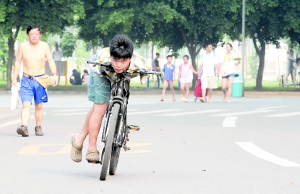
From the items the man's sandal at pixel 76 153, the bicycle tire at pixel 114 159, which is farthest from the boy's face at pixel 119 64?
the man's sandal at pixel 76 153

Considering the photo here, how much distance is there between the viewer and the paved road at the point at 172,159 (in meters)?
8.27

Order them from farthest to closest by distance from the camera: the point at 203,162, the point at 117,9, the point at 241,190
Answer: the point at 117,9 → the point at 203,162 → the point at 241,190

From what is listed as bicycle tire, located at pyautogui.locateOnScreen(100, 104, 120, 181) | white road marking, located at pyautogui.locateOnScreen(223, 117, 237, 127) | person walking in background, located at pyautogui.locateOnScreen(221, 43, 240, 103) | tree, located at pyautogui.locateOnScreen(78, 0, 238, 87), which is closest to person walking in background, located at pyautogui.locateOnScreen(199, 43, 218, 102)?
person walking in background, located at pyautogui.locateOnScreen(221, 43, 240, 103)

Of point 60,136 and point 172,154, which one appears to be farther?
point 60,136

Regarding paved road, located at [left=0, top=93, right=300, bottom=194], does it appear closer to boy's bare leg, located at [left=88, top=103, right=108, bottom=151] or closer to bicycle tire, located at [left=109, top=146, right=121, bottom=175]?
bicycle tire, located at [left=109, top=146, right=121, bottom=175]

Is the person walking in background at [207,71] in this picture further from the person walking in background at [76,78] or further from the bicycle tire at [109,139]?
the person walking in background at [76,78]

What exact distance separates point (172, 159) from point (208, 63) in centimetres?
1752

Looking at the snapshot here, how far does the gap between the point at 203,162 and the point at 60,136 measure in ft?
14.5

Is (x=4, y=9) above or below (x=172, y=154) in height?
above

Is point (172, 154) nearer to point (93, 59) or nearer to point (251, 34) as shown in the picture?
point (93, 59)

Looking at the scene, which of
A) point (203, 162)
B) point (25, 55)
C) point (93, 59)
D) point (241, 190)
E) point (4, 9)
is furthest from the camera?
point (4, 9)

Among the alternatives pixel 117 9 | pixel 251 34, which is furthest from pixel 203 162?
pixel 251 34

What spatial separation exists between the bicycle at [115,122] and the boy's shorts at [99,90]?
0.12m

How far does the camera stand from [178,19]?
4056 centimetres
